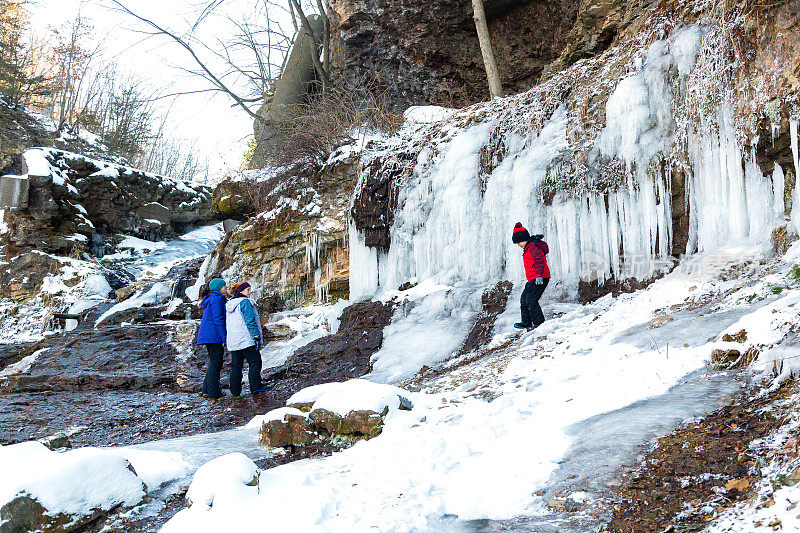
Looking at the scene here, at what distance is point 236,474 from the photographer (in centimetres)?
267

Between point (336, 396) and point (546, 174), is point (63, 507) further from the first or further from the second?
point (546, 174)

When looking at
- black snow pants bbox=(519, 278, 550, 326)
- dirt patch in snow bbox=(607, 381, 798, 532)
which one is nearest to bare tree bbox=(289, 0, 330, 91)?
black snow pants bbox=(519, 278, 550, 326)

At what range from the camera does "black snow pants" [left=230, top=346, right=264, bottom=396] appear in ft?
21.4

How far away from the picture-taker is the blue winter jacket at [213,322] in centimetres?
652

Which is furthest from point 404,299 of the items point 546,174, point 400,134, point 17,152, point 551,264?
point 17,152

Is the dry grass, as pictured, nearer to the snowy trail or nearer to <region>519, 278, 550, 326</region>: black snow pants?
<region>519, 278, 550, 326</region>: black snow pants

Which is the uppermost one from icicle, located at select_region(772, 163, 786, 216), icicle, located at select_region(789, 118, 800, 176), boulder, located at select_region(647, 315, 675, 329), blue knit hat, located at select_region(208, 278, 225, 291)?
icicle, located at select_region(789, 118, 800, 176)

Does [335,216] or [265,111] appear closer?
[335,216]

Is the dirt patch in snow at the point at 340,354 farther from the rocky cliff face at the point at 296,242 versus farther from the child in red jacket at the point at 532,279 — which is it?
the child in red jacket at the point at 532,279

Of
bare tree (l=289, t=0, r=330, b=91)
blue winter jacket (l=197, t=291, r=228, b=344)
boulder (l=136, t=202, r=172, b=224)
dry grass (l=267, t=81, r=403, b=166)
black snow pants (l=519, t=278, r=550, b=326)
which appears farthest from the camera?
boulder (l=136, t=202, r=172, b=224)

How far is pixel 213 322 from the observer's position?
6.57m

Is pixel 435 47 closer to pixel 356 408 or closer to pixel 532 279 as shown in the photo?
pixel 532 279

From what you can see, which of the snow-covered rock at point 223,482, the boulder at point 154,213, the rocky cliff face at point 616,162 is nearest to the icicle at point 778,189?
the rocky cliff face at point 616,162

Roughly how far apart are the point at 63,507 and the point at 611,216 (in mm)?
6175
